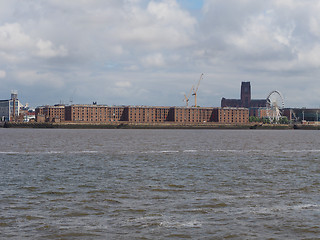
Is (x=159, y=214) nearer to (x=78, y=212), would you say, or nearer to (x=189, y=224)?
(x=189, y=224)

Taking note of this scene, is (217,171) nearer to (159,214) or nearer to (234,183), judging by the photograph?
(234,183)

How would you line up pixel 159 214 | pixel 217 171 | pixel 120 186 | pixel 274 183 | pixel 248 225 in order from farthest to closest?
pixel 217 171 < pixel 274 183 < pixel 120 186 < pixel 159 214 < pixel 248 225

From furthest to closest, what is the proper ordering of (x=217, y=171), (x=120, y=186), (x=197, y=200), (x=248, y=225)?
(x=217, y=171), (x=120, y=186), (x=197, y=200), (x=248, y=225)

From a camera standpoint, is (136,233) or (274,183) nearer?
(136,233)

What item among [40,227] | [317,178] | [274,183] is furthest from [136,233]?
[317,178]

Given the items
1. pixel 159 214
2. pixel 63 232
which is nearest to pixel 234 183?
pixel 159 214

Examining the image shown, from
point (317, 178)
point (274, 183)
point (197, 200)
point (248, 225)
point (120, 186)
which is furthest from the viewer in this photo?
point (317, 178)

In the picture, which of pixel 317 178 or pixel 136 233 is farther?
pixel 317 178

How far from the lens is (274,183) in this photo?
26.5 metres

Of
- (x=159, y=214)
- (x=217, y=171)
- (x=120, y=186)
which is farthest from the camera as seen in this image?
(x=217, y=171)

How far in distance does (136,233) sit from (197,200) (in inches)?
247

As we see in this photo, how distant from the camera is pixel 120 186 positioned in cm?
2491

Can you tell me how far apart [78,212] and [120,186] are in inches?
279

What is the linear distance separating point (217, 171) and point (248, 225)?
17208 mm
